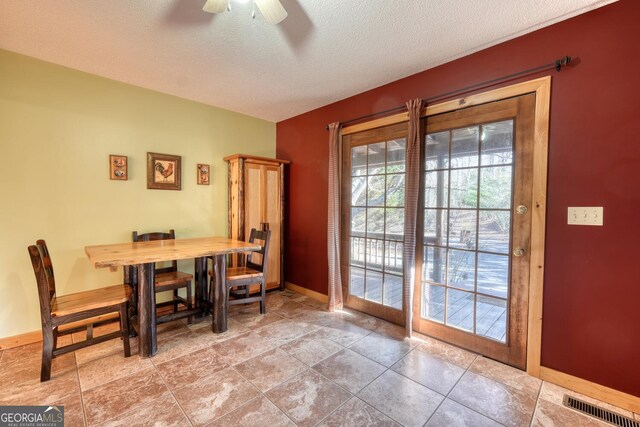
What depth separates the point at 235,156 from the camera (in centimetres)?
334

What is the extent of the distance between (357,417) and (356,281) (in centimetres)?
163

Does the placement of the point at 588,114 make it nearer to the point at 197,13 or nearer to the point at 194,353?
the point at 197,13

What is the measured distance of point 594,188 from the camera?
5.57 feet

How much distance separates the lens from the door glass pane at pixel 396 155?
2.67m

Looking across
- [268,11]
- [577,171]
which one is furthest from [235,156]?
[577,171]

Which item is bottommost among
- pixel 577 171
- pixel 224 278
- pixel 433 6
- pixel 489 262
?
pixel 224 278

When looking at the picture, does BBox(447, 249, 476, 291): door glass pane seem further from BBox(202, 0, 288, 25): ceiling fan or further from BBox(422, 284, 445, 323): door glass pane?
BBox(202, 0, 288, 25): ceiling fan

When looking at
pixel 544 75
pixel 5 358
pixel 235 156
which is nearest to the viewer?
pixel 544 75

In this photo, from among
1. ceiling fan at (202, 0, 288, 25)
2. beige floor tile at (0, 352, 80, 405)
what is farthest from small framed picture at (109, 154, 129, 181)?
ceiling fan at (202, 0, 288, 25)

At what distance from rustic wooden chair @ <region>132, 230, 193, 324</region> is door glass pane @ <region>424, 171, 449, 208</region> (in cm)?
252

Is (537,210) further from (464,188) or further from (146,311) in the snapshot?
(146,311)

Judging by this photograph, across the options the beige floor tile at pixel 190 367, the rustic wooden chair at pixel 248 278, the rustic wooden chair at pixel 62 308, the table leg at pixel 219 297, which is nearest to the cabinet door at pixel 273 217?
the rustic wooden chair at pixel 248 278

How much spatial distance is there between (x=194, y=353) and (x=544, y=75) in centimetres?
341

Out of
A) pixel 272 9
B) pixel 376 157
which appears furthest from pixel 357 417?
pixel 272 9
